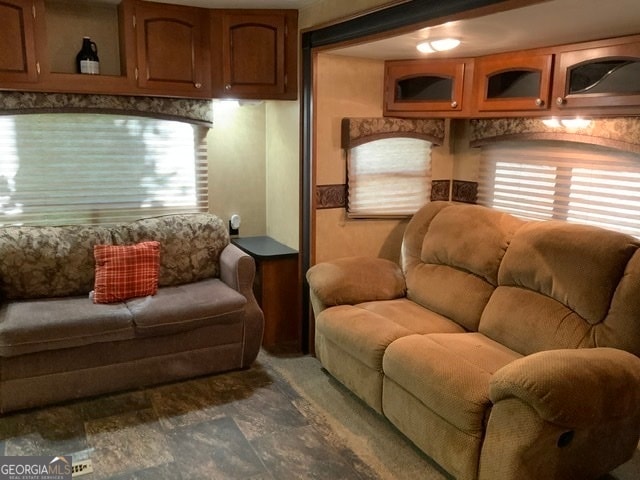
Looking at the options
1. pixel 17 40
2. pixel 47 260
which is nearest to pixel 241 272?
pixel 47 260

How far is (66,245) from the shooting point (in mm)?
3402

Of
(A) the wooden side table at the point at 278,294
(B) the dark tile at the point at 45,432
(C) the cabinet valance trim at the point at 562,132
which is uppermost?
(C) the cabinet valance trim at the point at 562,132

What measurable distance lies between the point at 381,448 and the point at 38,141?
282 centimetres

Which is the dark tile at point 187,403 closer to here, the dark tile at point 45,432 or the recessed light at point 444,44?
the dark tile at point 45,432

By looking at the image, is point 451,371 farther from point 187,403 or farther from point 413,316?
point 187,403

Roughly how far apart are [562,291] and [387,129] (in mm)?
1670

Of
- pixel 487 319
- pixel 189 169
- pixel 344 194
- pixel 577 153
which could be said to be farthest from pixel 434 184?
pixel 189 169

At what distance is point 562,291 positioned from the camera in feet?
8.61

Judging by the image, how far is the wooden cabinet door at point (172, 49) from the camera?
3404mm

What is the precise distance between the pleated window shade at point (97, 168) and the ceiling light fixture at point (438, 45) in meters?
1.70

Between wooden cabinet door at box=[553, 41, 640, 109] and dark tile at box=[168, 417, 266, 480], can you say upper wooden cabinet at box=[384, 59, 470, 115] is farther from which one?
dark tile at box=[168, 417, 266, 480]

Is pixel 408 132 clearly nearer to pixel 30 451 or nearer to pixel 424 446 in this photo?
pixel 424 446

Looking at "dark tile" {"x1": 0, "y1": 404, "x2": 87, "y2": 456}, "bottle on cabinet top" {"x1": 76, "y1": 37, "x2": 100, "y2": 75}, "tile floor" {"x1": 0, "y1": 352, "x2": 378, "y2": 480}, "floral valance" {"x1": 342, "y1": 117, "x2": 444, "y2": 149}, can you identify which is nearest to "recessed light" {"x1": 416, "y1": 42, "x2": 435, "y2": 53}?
"floral valance" {"x1": 342, "y1": 117, "x2": 444, "y2": 149}

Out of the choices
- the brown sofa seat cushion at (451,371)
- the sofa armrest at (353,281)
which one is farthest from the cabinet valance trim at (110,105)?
the brown sofa seat cushion at (451,371)
